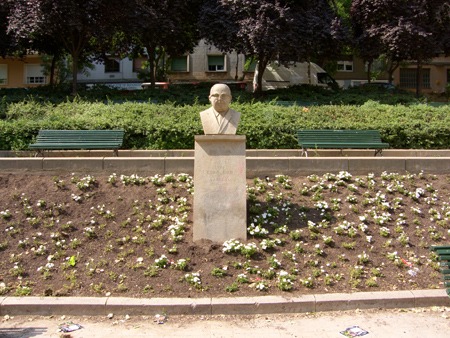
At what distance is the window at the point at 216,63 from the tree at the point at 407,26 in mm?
19786

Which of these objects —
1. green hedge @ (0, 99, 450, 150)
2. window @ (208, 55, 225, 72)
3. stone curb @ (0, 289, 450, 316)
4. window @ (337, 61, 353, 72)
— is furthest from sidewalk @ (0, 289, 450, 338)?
window @ (337, 61, 353, 72)

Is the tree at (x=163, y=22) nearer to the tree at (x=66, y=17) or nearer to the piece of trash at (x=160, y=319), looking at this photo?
the tree at (x=66, y=17)

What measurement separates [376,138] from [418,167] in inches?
62.7

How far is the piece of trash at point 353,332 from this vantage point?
489cm

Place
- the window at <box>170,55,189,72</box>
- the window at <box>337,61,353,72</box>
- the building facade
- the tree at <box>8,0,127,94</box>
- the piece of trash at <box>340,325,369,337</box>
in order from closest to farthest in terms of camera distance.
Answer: the piece of trash at <box>340,325,369,337</box> → the tree at <box>8,0,127,94</box> → the building facade → the window at <box>170,55,189,72</box> → the window at <box>337,61,353,72</box>

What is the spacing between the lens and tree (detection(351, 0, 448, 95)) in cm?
1700

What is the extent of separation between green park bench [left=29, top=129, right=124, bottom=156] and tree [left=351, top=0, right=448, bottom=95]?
1141 centimetres

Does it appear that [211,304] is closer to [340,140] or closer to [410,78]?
[340,140]

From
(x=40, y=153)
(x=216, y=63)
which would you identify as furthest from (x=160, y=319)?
(x=216, y=63)

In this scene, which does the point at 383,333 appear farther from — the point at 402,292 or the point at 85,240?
the point at 85,240

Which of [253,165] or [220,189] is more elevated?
[253,165]

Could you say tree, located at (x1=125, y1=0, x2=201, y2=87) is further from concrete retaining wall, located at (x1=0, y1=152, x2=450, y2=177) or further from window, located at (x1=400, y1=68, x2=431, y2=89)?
window, located at (x1=400, y1=68, x2=431, y2=89)

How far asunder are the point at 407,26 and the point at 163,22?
8363 mm

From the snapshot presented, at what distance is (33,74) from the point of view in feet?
126
